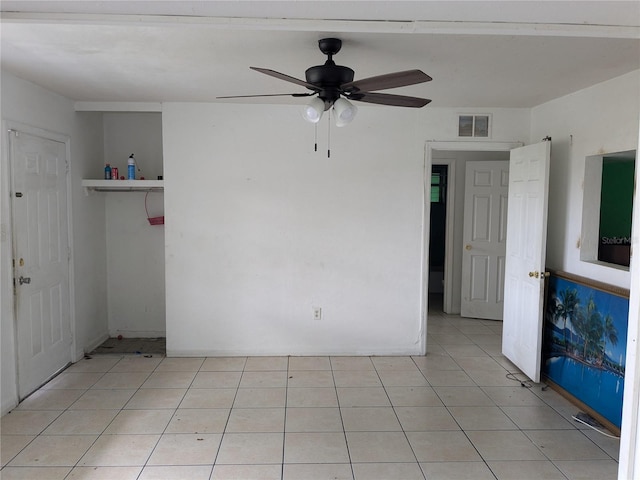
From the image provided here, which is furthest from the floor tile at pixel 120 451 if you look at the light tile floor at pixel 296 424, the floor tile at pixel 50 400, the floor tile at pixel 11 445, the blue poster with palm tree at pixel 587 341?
the blue poster with palm tree at pixel 587 341

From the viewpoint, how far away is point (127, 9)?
177 centimetres

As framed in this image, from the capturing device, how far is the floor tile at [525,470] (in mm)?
2453

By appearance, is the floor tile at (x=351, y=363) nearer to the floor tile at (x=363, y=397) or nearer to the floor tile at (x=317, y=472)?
the floor tile at (x=363, y=397)

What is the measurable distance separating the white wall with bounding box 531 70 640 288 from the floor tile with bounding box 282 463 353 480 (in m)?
2.16

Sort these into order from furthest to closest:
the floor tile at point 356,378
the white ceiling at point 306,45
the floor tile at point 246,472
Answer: the floor tile at point 356,378 → the floor tile at point 246,472 → the white ceiling at point 306,45

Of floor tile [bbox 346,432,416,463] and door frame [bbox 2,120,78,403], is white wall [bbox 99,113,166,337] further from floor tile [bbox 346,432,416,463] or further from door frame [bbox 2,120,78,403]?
floor tile [bbox 346,432,416,463]

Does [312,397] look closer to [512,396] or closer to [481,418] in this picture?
[481,418]

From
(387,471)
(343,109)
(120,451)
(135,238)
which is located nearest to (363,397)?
(387,471)

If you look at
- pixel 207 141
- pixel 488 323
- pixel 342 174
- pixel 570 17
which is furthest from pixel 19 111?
pixel 488 323

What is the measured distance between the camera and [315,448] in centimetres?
273

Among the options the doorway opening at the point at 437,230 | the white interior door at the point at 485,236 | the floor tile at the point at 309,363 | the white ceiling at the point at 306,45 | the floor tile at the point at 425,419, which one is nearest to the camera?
the white ceiling at the point at 306,45

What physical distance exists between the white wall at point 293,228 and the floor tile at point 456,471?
1.80 m

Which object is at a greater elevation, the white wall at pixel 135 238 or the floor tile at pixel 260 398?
the white wall at pixel 135 238

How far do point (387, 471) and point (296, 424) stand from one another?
745mm
